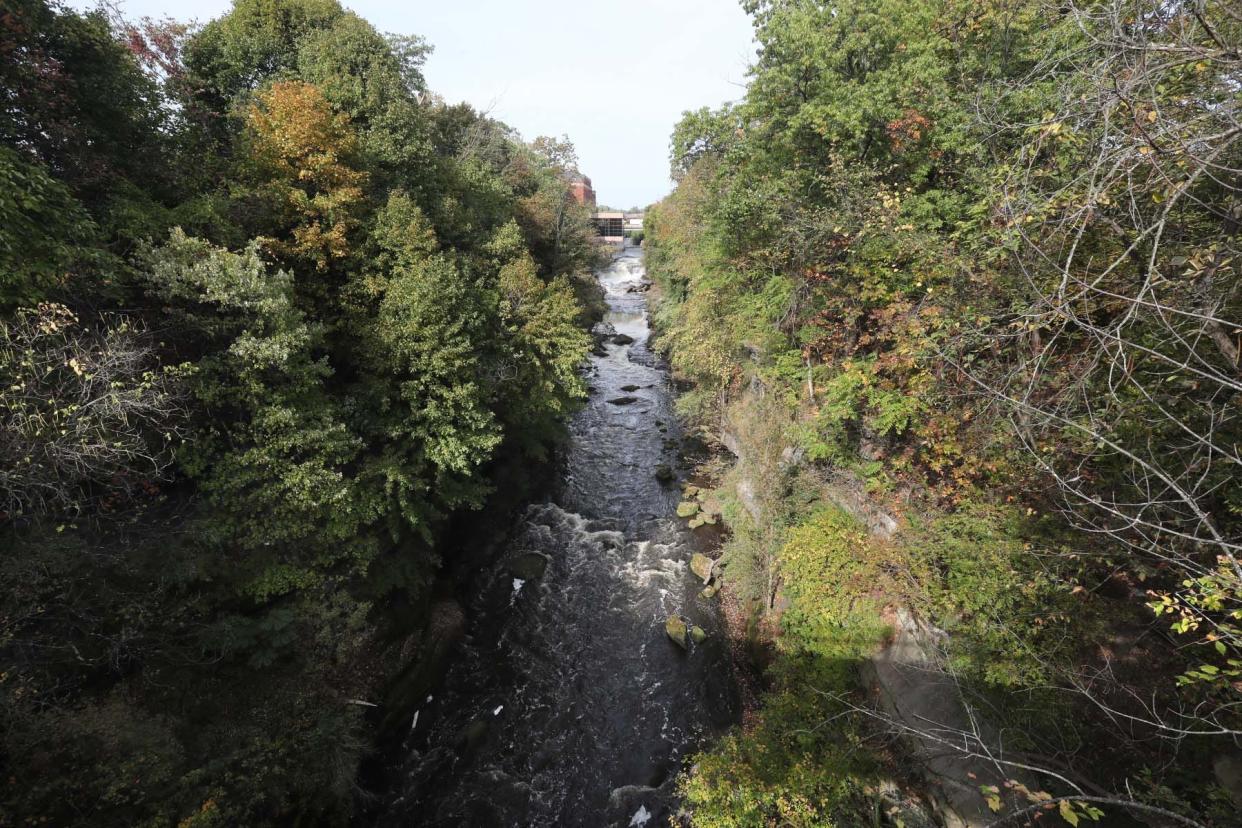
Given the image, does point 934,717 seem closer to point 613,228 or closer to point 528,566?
point 528,566

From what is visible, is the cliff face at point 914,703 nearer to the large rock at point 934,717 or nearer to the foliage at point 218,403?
the large rock at point 934,717

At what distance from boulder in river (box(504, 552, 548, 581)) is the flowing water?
0.08 m

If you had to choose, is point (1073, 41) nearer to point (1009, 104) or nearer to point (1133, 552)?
point (1009, 104)

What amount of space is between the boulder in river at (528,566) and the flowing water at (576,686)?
0.27 feet

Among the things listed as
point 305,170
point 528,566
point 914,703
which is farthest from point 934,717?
point 305,170

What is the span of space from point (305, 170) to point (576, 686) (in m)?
16.4

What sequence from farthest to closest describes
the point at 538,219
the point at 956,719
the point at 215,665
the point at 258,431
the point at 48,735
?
1. the point at 538,219
2. the point at 258,431
3. the point at 215,665
4. the point at 956,719
5. the point at 48,735

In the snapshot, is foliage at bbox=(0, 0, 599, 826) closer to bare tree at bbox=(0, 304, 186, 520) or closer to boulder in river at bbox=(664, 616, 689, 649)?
bare tree at bbox=(0, 304, 186, 520)

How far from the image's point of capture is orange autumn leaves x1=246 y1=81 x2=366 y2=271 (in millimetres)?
13586

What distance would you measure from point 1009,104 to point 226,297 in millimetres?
16824

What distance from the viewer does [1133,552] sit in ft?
23.9

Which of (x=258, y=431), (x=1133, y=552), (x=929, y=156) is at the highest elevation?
(x=929, y=156)

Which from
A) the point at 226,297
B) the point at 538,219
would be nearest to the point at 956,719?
the point at 226,297

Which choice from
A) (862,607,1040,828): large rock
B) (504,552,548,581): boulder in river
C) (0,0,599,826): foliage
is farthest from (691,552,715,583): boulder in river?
(0,0,599,826): foliage
